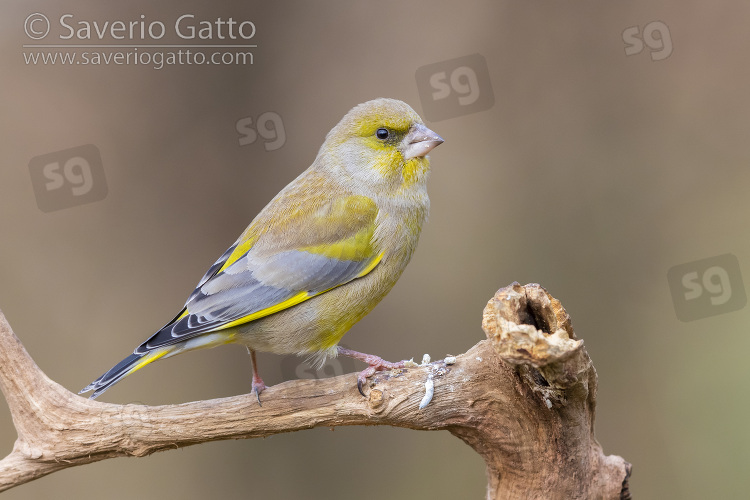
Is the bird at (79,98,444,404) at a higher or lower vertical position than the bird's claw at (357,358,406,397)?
higher

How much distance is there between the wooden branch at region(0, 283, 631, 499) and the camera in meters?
3.81

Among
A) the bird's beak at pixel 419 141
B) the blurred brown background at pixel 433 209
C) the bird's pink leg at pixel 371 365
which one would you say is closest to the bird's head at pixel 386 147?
the bird's beak at pixel 419 141

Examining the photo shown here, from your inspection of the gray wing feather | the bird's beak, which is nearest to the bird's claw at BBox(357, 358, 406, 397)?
the gray wing feather

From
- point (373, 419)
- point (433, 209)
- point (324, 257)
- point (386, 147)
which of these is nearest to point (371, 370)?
point (373, 419)

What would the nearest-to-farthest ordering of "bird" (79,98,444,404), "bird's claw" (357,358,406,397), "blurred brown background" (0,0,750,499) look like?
"bird's claw" (357,358,406,397) → "bird" (79,98,444,404) → "blurred brown background" (0,0,750,499)

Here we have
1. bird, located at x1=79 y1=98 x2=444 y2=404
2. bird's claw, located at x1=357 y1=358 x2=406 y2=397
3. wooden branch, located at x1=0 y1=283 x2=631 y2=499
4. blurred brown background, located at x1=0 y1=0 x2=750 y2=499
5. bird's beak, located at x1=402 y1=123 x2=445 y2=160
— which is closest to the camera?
wooden branch, located at x1=0 y1=283 x2=631 y2=499

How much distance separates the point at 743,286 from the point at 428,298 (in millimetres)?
2406

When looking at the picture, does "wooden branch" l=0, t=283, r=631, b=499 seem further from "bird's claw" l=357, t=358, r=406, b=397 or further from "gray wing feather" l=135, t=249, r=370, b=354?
"gray wing feather" l=135, t=249, r=370, b=354

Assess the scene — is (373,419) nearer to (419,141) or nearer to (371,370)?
(371,370)

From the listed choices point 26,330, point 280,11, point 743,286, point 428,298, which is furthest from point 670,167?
point 26,330

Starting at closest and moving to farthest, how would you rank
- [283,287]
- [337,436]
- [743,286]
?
[283,287]
[743,286]
[337,436]

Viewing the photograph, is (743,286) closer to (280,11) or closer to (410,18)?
(410,18)

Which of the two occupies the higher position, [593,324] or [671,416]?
[593,324]

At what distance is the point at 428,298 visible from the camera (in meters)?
7.00
